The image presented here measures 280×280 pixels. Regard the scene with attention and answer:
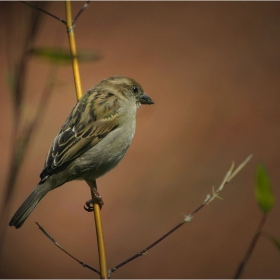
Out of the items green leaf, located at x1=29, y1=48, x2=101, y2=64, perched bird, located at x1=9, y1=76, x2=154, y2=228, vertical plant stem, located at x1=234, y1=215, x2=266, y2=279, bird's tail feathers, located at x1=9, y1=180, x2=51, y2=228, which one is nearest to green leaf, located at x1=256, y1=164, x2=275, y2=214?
vertical plant stem, located at x1=234, y1=215, x2=266, y2=279

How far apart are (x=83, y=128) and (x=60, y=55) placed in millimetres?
1805

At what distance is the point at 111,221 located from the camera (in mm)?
4324

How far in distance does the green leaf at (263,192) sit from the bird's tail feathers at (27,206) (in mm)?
1625

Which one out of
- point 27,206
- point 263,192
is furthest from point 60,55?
point 27,206

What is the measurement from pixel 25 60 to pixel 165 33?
5.44 metres

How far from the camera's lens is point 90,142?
281 cm

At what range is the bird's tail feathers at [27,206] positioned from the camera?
2.38 metres

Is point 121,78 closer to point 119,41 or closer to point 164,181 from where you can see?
point 164,181

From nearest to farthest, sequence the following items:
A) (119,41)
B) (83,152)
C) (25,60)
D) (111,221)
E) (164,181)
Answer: (25,60) < (83,152) < (111,221) < (164,181) < (119,41)

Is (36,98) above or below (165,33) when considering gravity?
below

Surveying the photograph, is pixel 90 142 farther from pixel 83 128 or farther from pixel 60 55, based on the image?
pixel 60 55

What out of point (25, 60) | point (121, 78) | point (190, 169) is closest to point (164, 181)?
point (190, 169)

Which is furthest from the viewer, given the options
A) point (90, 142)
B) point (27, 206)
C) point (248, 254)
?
point (90, 142)

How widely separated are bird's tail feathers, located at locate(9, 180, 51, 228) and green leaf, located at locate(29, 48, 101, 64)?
1.45 meters
